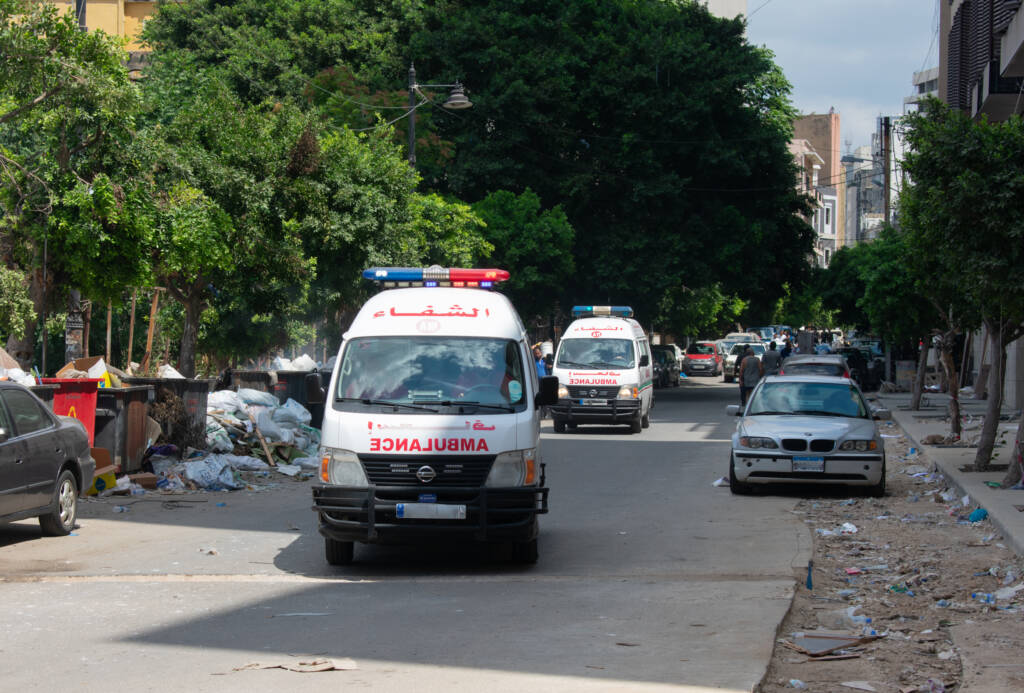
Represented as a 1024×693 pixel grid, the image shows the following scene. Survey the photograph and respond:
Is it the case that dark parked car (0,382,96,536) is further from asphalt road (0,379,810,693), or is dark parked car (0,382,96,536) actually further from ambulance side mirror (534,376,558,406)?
ambulance side mirror (534,376,558,406)

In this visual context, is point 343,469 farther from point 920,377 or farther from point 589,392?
point 920,377

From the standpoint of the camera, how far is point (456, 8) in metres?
39.2

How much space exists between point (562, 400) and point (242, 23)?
30890 millimetres

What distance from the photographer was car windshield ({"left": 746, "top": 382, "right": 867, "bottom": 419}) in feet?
50.7

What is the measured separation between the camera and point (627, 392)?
24.8 m

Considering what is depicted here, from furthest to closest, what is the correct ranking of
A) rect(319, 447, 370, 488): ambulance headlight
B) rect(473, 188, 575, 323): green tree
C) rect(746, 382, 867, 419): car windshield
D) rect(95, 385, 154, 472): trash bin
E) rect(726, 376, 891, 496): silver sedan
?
rect(473, 188, 575, 323): green tree, rect(746, 382, 867, 419): car windshield, rect(95, 385, 154, 472): trash bin, rect(726, 376, 891, 496): silver sedan, rect(319, 447, 370, 488): ambulance headlight

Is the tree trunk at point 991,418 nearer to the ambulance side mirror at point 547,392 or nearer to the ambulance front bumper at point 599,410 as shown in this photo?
the ambulance side mirror at point 547,392

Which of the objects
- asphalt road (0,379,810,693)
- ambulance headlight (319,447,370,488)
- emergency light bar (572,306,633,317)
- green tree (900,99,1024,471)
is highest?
green tree (900,99,1024,471)

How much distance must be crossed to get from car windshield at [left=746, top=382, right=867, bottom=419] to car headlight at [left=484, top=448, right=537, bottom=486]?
682 cm

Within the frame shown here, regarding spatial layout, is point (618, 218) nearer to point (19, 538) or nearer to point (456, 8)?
point (456, 8)

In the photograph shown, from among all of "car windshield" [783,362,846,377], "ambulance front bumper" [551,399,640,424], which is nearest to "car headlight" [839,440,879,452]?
"ambulance front bumper" [551,399,640,424]

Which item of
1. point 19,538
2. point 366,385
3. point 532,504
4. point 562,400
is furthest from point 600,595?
point 562,400

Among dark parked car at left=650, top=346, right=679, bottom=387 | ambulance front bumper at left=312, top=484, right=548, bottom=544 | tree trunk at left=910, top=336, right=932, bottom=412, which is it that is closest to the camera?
ambulance front bumper at left=312, top=484, right=548, bottom=544

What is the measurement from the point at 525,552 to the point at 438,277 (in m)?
2.99
